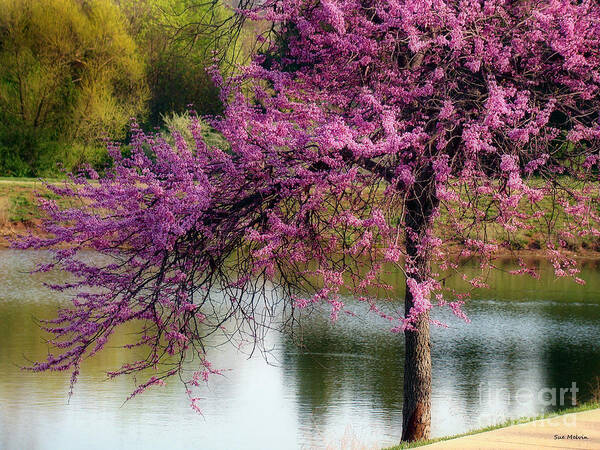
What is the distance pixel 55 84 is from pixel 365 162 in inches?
1446

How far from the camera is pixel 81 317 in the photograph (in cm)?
968

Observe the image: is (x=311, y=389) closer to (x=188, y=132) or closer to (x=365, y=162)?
(x=365, y=162)

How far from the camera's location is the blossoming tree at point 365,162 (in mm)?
8805

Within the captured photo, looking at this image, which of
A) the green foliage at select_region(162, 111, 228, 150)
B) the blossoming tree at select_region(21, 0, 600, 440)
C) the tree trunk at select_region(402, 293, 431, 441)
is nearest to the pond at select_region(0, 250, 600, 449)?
the tree trunk at select_region(402, 293, 431, 441)

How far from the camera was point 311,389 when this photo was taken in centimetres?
1617

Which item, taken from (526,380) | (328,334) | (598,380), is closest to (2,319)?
(328,334)

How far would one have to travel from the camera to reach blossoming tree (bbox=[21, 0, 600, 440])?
880 cm

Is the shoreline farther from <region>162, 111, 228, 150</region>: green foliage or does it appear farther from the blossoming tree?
the blossoming tree

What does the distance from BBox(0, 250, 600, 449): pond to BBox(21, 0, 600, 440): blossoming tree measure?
3.84 meters

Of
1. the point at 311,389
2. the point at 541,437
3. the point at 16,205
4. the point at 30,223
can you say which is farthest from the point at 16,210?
the point at 541,437

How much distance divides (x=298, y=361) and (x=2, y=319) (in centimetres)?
737

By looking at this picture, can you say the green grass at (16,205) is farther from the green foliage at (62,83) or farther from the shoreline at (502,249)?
the green foliage at (62,83)

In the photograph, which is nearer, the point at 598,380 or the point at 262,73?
the point at 262,73

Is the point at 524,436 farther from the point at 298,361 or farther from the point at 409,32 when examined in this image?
the point at 298,361
